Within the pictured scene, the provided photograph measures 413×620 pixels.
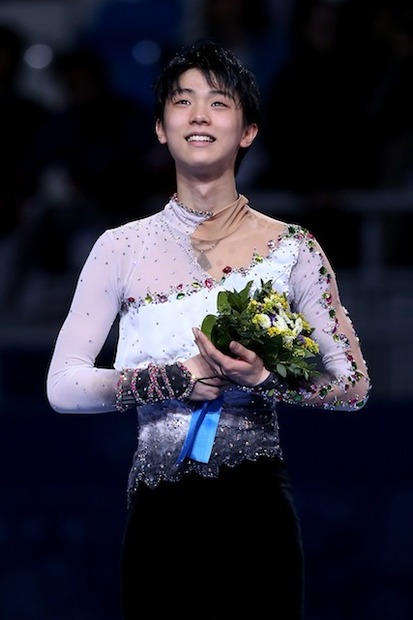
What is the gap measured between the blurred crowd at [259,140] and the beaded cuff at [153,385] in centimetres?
279

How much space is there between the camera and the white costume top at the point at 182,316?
2.83 metres

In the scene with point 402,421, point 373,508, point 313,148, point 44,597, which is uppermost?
point 313,148

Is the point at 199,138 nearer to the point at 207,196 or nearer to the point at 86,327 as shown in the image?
the point at 207,196

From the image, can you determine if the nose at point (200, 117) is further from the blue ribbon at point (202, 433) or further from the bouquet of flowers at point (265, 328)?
the blue ribbon at point (202, 433)

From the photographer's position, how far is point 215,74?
113 inches

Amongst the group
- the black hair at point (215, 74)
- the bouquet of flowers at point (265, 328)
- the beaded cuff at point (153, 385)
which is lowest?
the beaded cuff at point (153, 385)

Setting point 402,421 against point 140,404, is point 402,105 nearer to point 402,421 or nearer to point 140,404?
point 402,421

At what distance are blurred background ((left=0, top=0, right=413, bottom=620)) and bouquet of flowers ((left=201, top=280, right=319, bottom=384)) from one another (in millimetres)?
2168

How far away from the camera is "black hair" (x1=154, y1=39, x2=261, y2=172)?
2.87m

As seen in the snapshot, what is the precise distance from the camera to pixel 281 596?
2.76 m

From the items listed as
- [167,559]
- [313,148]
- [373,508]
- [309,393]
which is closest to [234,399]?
[309,393]

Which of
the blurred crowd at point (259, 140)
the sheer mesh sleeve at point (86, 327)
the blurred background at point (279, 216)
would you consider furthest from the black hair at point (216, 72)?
the blurred crowd at point (259, 140)

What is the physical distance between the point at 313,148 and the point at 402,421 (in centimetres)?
126

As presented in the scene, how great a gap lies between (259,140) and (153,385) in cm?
336
